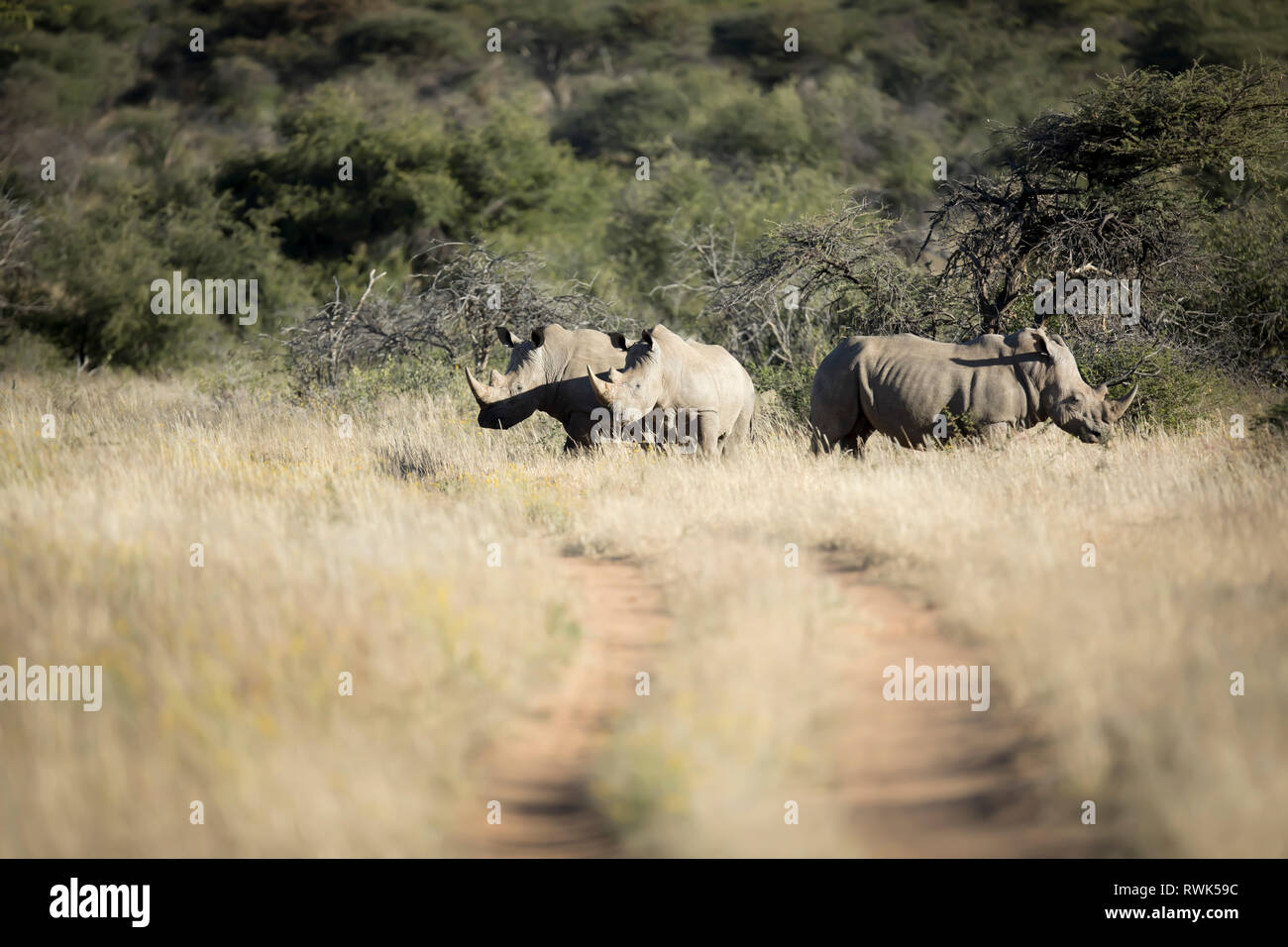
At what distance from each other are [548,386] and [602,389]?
125 centimetres

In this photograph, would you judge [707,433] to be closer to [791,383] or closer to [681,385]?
[681,385]

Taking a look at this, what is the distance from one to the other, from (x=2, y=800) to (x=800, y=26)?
47.5m

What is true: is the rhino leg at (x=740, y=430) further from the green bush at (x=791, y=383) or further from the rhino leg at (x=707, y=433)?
the green bush at (x=791, y=383)

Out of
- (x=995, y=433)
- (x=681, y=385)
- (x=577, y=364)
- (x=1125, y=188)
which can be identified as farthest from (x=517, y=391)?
(x=1125, y=188)

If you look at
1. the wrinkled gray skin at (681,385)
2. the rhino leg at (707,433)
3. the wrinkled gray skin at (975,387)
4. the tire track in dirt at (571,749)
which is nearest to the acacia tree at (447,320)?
the wrinkled gray skin at (681,385)

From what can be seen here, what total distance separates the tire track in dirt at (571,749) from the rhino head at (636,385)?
372 centimetres

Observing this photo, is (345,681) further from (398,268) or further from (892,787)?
(398,268)

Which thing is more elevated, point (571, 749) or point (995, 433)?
point (995, 433)

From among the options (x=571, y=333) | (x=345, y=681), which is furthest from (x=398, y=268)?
(x=345, y=681)

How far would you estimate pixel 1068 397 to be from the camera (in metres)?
9.90

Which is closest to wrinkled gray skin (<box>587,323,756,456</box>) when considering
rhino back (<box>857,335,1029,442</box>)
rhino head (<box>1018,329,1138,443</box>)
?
rhino back (<box>857,335,1029,442</box>)

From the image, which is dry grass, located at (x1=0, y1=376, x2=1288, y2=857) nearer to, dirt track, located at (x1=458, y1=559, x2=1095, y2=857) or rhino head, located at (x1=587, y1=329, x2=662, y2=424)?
dirt track, located at (x1=458, y1=559, x2=1095, y2=857)

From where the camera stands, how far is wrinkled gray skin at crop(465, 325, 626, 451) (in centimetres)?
1107

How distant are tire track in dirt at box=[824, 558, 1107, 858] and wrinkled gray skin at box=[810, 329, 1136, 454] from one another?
192 inches
